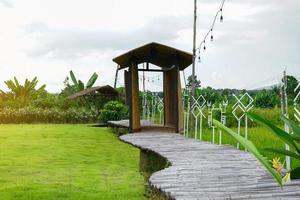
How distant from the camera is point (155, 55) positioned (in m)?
9.41

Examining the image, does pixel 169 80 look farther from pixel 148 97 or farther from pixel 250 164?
pixel 148 97

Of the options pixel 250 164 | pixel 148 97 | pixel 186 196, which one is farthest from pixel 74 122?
pixel 186 196

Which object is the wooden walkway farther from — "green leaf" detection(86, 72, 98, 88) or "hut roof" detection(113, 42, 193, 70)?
"green leaf" detection(86, 72, 98, 88)

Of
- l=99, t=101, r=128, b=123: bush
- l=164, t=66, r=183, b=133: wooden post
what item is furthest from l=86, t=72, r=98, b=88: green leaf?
l=164, t=66, r=183, b=133: wooden post

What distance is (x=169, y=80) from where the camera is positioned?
9.95 metres

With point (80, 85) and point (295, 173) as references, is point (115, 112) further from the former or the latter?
point (295, 173)

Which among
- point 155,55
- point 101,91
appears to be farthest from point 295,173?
point 101,91

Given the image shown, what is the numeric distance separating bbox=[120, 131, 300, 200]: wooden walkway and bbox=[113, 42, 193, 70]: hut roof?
3333mm

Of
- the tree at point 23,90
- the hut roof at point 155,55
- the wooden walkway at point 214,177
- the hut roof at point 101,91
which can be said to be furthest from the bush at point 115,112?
the wooden walkway at point 214,177

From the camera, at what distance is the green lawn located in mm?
4793

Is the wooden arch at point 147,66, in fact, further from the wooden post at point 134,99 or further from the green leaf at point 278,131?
the green leaf at point 278,131

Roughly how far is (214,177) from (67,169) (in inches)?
126

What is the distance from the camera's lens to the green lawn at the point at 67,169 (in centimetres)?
479

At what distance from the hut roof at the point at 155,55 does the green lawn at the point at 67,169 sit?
5.83 feet
